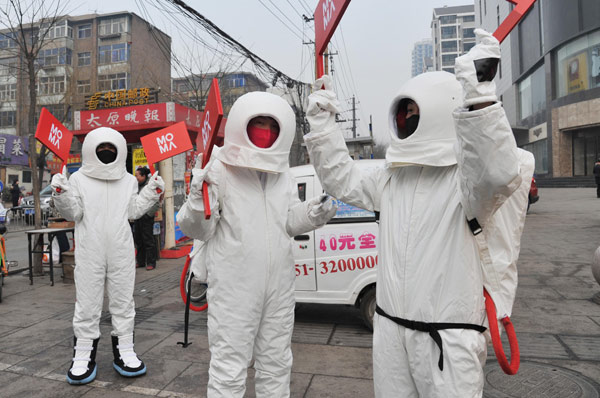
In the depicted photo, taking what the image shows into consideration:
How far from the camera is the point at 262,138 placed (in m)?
2.39

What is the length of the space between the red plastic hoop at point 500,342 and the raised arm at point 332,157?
0.67 m

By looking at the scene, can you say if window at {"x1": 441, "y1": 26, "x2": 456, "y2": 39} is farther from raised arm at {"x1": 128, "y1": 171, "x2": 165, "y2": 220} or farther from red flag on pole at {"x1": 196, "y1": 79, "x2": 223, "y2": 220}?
red flag on pole at {"x1": 196, "y1": 79, "x2": 223, "y2": 220}

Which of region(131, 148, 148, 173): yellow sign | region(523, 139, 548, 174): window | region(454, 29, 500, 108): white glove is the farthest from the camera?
region(523, 139, 548, 174): window

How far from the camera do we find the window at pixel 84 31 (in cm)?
3470

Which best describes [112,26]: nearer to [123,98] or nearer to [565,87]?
[123,98]

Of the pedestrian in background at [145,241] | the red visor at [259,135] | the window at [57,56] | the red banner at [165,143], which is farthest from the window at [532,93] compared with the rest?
the window at [57,56]

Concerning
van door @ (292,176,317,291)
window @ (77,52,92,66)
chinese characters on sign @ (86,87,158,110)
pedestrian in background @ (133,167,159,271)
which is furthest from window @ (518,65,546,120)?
window @ (77,52,92,66)

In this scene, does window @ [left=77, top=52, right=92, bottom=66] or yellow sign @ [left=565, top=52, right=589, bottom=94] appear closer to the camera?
yellow sign @ [left=565, top=52, right=589, bottom=94]

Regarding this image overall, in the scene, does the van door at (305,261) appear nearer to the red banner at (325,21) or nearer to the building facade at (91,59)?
the red banner at (325,21)

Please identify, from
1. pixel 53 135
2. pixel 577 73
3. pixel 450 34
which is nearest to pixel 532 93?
pixel 577 73

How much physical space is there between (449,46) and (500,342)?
97850 millimetres

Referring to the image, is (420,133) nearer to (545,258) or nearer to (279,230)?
(279,230)

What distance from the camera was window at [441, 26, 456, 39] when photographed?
87938mm

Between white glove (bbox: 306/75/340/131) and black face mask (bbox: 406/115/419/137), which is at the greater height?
white glove (bbox: 306/75/340/131)
